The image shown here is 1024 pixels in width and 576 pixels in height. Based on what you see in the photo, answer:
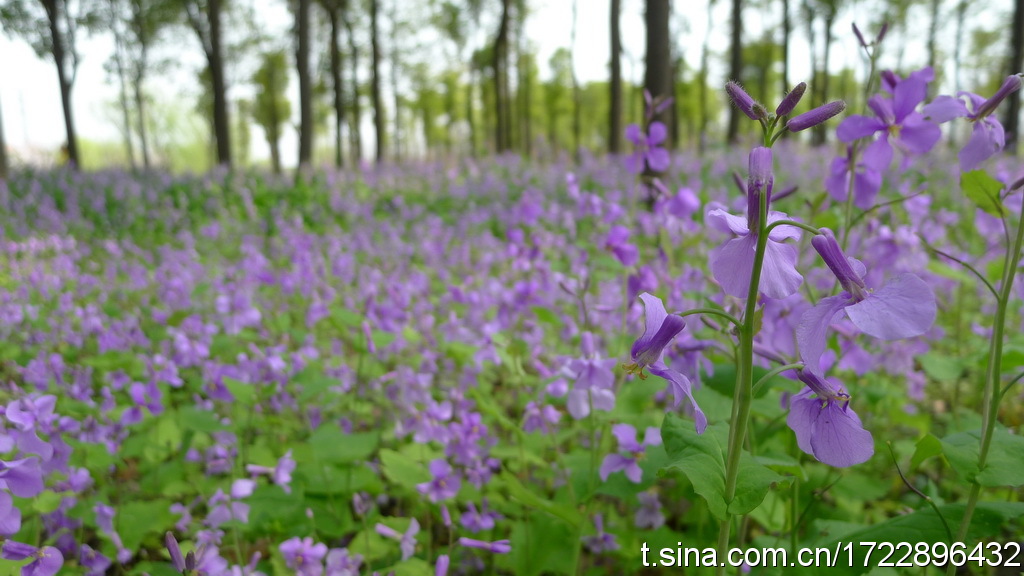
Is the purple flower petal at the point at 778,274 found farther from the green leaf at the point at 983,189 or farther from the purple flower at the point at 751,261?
the green leaf at the point at 983,189

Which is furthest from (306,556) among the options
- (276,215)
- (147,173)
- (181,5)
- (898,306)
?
(181,5)

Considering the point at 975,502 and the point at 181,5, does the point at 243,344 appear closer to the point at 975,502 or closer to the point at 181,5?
the point at 975,502

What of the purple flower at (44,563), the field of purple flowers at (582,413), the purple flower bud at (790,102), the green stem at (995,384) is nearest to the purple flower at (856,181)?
the field of purple flowers at (582,413)

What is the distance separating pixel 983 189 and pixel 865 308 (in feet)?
2.46

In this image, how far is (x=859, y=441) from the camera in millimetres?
973

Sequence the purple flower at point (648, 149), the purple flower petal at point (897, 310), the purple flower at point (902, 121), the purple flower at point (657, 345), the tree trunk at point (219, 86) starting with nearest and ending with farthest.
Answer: the purple flower petal at point (897, 310)
the purple flower at point (657, 345)
the purple flower at point (902, 121)
the purple flower at point (648, 149)
the tree trunk at point (219, 86)

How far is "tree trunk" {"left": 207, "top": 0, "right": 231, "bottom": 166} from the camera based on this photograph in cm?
1320

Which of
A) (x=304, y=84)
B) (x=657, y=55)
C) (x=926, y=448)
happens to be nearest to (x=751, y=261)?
(x=926, y=448)

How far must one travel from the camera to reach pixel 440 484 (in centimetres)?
190

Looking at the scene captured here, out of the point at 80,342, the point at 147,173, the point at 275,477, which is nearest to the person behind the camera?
the point at 275,477

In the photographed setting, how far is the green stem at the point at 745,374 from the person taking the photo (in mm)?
899

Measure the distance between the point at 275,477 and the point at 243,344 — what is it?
1.81 m

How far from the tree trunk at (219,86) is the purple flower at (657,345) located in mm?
14010

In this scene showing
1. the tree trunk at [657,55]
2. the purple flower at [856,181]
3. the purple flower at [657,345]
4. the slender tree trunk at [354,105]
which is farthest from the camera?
the slender tree trunk at [354,105]
